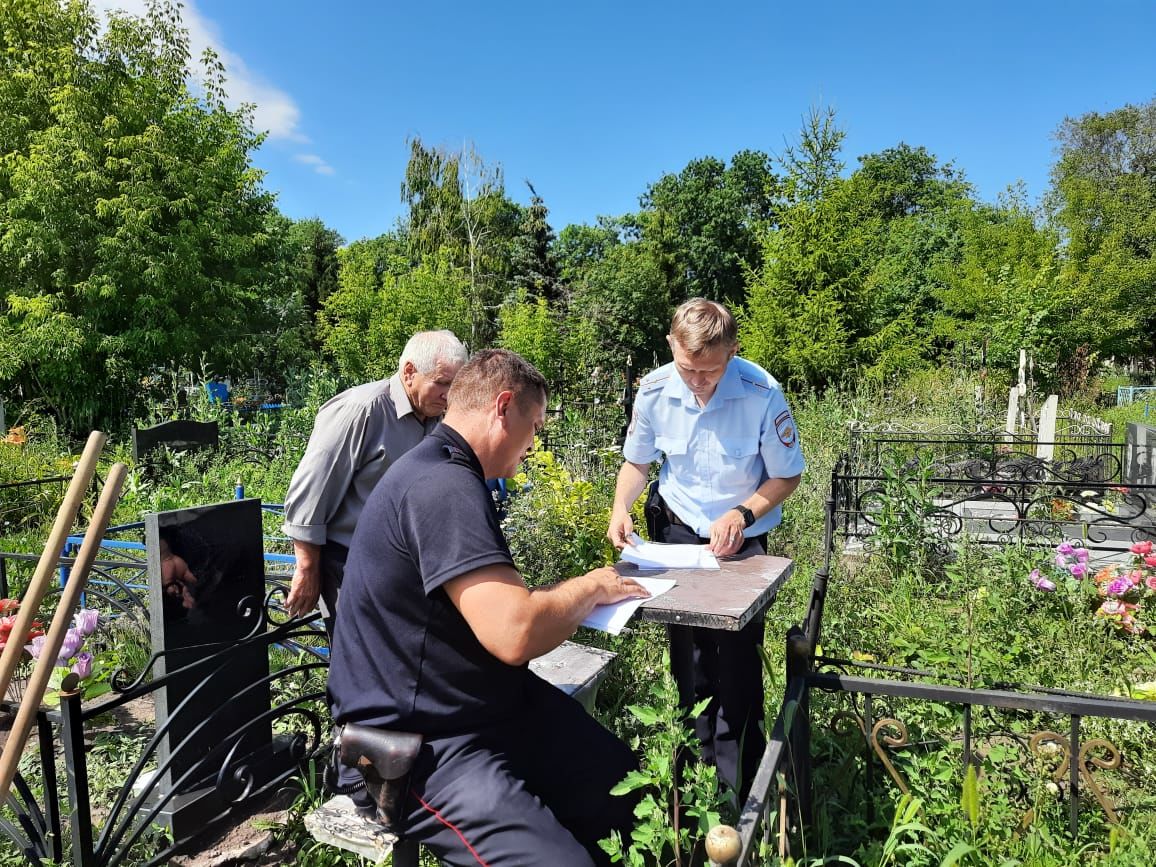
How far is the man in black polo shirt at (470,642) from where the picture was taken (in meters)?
1.60

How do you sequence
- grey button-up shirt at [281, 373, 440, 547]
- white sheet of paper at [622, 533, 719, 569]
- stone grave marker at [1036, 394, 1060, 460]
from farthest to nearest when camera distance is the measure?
1. stone grave marker at [1036, 394, 1060, 460]
2. grey button-up shirt at [281, 373, 440, 547]
3. white sheet of paper at [622, 533, 719, 569]

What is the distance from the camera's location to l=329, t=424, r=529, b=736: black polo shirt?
1624 millimetres

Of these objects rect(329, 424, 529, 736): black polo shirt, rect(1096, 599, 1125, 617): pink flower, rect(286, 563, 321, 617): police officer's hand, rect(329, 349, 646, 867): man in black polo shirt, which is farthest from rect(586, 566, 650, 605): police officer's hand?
rect(1096, 599, 1125, 617): pink flower

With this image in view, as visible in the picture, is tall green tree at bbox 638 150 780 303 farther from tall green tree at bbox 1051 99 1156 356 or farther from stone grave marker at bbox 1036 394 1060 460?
stone grave marker at bbox 1036 394 1060 460

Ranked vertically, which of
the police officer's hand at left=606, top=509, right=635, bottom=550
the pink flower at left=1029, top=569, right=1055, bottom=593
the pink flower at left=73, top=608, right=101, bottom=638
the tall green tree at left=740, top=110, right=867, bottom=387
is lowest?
the pink flower at left=1029, top=569, right=1055, bottom=593

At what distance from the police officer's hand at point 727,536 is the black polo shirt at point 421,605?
3.09 ft

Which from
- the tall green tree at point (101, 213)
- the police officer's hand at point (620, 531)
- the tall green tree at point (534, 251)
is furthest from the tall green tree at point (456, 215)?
the police officer's hand at point (620, 531)

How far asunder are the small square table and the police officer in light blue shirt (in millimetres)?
267

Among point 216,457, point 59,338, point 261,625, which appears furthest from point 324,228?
point 261,625

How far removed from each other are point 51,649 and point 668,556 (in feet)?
5.26

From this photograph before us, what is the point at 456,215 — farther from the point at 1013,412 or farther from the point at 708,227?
the point at 1013,412

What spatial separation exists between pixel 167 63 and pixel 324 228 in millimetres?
28290

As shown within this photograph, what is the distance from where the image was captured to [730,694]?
2.54 metres

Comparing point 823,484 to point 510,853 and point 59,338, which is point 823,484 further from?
point 59,338
